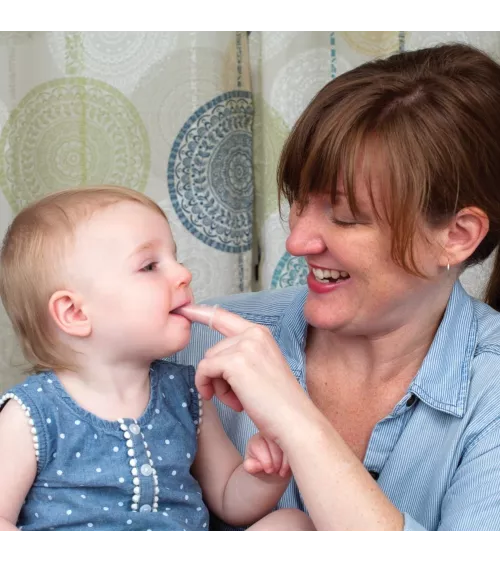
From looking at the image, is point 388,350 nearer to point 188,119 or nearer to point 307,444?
point 307,444

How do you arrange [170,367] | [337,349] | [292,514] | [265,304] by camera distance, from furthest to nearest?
[265,304] → [337,349] → [170,367] → [292,514]

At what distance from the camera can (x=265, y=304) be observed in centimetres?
189

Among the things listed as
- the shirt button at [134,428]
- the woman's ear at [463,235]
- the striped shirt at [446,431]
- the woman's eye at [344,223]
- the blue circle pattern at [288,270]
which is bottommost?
the blue circle pattern at [288,270]

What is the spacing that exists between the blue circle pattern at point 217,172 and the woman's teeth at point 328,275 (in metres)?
0.87

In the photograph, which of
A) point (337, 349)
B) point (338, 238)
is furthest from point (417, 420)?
point (338, 238)

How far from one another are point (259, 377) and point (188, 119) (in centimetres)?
121

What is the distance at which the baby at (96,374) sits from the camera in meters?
1.40

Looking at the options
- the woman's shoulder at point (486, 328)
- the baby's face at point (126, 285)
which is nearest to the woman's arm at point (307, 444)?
the baby's face at point (126, 285)

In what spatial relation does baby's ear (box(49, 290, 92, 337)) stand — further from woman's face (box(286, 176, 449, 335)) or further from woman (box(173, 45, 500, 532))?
woman's face (box(286, 176, 449, 335))

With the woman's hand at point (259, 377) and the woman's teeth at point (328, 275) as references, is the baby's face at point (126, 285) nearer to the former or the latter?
the woman's hand at point (259, 377)

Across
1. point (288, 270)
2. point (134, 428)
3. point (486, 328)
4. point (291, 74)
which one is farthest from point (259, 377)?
A: point (291, 74)

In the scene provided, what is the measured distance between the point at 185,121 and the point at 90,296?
3.58 feet
